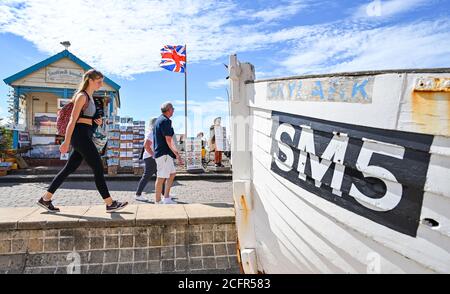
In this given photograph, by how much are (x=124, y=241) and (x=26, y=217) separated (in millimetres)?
1057

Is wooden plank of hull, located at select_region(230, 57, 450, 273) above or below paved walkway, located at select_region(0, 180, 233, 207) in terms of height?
above

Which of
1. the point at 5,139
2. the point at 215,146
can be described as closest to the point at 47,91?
the point at 5,139

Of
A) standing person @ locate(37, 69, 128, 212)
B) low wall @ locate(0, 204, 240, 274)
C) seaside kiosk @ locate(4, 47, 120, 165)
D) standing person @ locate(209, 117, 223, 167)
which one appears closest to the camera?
low wall @ locate(0, 204, 240, 274)

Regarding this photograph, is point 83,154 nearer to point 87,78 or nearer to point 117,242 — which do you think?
point 87,78

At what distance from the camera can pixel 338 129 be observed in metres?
1.80

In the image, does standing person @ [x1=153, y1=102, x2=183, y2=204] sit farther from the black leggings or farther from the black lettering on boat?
the black lettering on boat

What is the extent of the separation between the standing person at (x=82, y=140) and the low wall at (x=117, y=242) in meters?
0.22

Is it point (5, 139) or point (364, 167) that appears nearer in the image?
point (364, 167)

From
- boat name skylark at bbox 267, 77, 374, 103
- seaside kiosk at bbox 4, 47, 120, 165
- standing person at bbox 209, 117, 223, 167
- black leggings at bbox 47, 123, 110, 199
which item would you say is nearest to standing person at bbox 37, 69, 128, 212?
black leggings at bbox 47, 123, 110, 199

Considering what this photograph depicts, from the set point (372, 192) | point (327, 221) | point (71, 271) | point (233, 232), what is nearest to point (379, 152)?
point (372, 192)

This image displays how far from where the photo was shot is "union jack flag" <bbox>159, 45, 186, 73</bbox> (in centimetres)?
1312

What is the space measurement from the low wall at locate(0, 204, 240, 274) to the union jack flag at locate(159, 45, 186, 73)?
10.3 metres

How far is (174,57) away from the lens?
13.2m

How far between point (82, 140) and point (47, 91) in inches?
443
